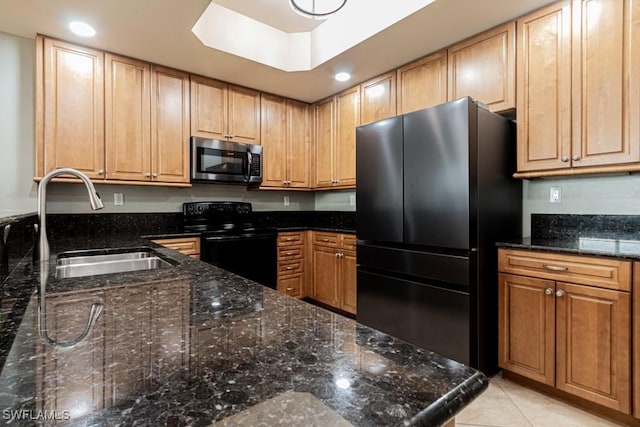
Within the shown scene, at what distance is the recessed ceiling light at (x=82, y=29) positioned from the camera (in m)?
2.31

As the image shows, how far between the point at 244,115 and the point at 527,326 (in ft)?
10.0

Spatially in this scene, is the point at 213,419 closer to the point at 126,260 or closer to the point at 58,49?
the point at 126,260

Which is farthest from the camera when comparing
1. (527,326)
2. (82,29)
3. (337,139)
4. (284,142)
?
(284,142)

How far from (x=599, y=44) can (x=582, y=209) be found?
3.28ft

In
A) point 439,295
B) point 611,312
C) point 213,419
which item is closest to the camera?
point 213,419

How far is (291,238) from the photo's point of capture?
359cm

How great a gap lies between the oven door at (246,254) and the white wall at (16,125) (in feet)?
4.64

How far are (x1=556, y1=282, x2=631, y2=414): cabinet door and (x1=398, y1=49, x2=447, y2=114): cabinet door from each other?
5.51 feet

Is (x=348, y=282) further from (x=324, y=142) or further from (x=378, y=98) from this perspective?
(x=378, y=98)

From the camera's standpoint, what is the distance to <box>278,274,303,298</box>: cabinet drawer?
11.5 feet

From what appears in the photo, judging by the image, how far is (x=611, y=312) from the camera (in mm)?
1657

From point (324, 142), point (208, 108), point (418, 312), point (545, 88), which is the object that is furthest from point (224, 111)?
point (545, 88)

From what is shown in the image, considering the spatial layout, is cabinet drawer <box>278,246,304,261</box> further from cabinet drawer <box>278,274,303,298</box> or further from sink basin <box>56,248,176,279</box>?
sink basin <box>56,248,176,279</box>

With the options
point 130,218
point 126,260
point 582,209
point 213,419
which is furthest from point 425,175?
point 130,218
